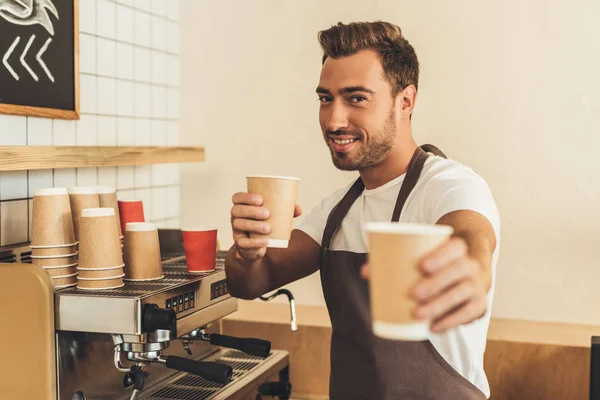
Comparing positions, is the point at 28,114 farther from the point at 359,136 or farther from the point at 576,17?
the point at 576,17

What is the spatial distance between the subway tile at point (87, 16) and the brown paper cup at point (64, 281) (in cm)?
88

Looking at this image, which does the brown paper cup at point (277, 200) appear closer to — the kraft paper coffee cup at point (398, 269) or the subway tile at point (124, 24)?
the kraft paper coffee cup at point (398, 269)

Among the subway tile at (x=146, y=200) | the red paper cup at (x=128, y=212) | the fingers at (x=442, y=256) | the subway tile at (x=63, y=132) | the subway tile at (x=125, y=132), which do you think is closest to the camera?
the fingers at (x=442, y=256)

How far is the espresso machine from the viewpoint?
137 centimetres

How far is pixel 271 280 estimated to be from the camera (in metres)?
1.74

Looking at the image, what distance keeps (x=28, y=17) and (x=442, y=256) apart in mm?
1493

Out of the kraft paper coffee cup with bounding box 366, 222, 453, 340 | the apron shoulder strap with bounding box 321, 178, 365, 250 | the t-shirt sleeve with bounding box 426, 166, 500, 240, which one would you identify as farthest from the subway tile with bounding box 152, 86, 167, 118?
the kraft paper coffee cup with bounding box 366, 222, 453, 340

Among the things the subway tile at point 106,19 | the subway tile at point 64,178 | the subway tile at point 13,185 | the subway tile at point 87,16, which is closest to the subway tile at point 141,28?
the subway tile at point 106,19

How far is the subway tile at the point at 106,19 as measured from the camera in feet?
7.18

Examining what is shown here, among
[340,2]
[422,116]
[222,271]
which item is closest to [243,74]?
[340,2]

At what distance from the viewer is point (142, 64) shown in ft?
8.04

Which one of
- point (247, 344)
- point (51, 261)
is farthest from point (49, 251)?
point (247, 344)

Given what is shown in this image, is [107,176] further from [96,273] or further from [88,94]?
[96,273]

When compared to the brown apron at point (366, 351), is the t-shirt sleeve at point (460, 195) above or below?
above
